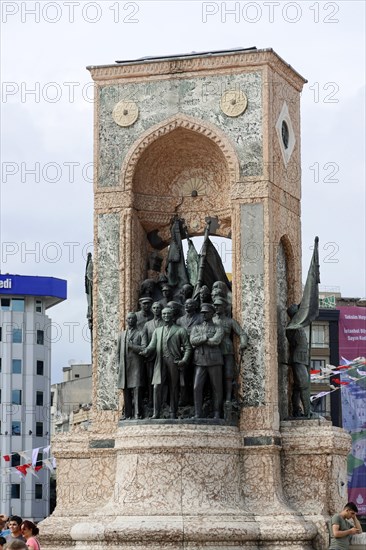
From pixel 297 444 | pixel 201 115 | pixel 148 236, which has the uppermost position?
pixel 201 115

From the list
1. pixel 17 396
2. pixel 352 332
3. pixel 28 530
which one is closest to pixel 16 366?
pixel 17 396

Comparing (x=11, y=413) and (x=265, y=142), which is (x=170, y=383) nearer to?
(x=265, y=142)

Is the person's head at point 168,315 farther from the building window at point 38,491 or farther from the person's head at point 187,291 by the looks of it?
the building window at point 38,491

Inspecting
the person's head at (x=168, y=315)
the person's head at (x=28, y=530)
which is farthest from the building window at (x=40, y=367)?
the person's head at (x=28, y=530)

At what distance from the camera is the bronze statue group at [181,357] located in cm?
2411

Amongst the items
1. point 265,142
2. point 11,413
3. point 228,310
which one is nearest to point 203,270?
point 228,310

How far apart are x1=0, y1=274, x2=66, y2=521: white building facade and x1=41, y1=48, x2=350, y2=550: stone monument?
5223 centimetres

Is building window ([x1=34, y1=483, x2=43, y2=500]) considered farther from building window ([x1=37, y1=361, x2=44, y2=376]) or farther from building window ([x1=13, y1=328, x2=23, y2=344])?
building window ([x1=13, y1=328, x2=23, y2=344])

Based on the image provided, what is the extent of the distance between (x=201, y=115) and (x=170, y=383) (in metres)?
4.83

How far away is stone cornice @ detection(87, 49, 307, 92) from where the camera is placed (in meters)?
25.4

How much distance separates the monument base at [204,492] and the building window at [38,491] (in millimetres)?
55557

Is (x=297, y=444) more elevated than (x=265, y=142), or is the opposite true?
(x=265, y=142)

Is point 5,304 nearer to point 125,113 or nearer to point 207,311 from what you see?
point 125,113

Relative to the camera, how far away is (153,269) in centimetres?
2648
